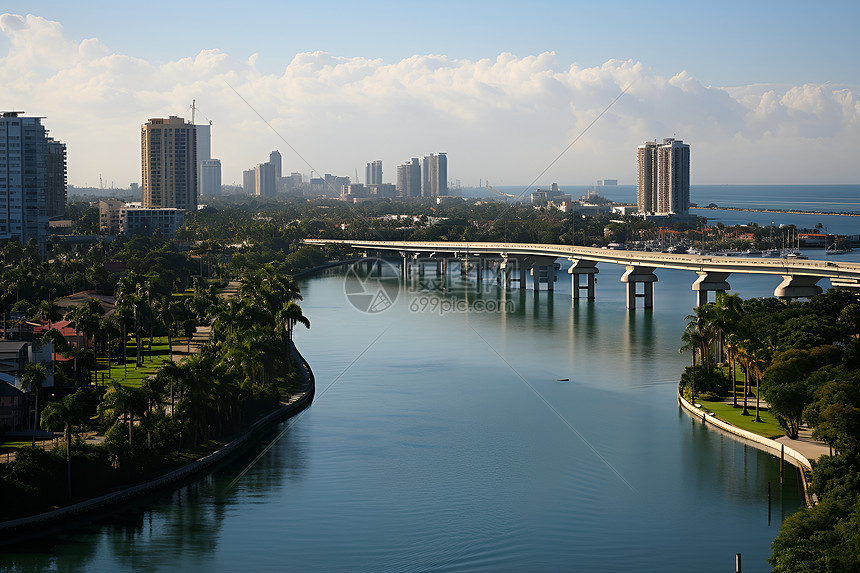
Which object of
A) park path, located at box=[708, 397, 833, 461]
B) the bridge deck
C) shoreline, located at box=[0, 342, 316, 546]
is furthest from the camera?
the bridge deck

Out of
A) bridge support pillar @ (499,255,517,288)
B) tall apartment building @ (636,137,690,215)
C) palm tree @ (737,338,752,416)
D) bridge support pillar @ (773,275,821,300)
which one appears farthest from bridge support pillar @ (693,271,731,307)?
tall apartment building @ (636,137,690,215)

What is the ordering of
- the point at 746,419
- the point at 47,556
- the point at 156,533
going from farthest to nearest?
the point at 746,419 → the point at 156,533 → the point at 47,556

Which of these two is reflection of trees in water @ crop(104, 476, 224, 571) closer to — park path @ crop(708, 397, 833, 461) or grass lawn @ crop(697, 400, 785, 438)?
park path @ crop(708, 397, 833, 461)

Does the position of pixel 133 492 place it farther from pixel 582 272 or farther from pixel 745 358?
pixel 582 272

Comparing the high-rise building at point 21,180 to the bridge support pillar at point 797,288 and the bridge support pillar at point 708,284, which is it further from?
the bridge support pillar at point 797,288

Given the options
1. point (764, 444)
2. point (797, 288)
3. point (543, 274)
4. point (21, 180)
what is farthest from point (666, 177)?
point (764, 444)
